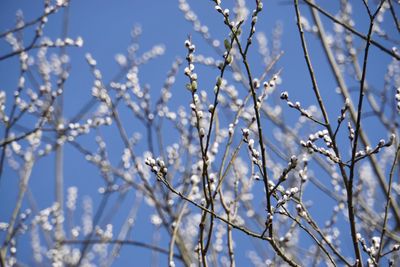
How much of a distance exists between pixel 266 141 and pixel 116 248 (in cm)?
166

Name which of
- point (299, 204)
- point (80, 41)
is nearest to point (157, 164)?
point (299, 204)

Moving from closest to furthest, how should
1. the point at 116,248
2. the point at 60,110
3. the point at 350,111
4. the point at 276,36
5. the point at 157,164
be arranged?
the point at 157,164 < the point at 350,111 < the point at 116,248 < the point at 60,110 < the point at 276,36

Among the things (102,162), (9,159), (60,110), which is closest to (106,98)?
(102,162)

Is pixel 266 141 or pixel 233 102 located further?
pixel 233 102

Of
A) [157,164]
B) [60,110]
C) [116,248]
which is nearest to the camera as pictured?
[157,164]

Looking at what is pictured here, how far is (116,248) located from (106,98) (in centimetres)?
136

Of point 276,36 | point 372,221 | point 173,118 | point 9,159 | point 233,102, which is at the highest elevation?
point 276,36

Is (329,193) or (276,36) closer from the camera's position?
(329,193)

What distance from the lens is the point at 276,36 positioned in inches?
215

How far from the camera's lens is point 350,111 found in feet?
8.12

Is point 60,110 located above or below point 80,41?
below

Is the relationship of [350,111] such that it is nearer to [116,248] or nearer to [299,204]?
[299,204]

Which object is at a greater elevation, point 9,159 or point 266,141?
point 9,159

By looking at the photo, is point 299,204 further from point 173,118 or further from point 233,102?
point 173,118
